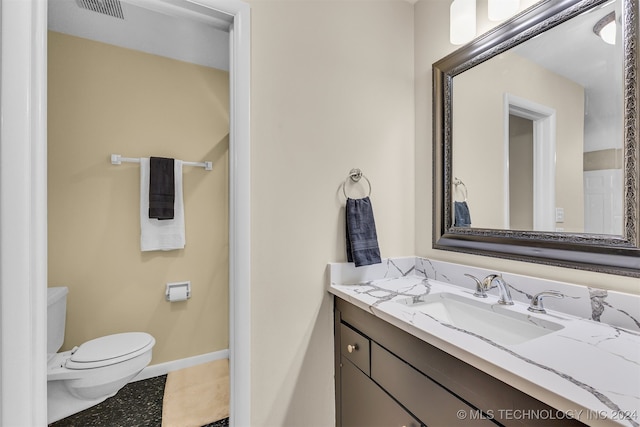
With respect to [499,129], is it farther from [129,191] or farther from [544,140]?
[129,191]

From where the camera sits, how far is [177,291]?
2.09 meters

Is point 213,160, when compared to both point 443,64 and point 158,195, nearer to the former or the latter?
point 158,195

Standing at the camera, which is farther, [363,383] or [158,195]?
[158,195]

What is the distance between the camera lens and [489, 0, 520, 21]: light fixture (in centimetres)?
109

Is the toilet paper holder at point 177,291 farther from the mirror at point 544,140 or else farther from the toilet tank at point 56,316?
the mirror at point 544,140

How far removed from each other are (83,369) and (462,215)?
6.65 feet

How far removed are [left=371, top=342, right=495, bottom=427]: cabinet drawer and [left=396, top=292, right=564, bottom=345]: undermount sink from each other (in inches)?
7.3

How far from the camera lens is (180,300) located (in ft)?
7.04

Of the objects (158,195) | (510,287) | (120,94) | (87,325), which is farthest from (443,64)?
(87,325)

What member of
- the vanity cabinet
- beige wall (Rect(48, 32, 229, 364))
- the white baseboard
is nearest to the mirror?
the vanity cabinet

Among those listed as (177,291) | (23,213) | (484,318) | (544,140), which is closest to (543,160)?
(544,140)

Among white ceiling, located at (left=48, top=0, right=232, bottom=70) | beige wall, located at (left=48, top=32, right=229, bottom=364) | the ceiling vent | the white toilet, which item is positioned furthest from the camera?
beige wall, located at (left=48, top=32, right=229, bottom=364)

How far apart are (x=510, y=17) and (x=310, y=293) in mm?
1362

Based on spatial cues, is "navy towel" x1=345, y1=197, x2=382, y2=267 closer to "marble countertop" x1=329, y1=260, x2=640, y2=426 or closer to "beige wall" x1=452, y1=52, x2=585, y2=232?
"marble countertop" x1=329, y1=260, x2=640, y2=426
